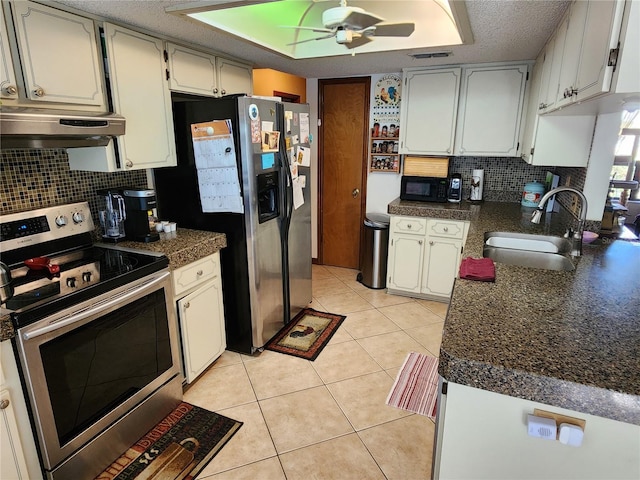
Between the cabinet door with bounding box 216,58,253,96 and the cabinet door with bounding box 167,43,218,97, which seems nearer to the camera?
the cabinet door with bounding box 167,43,218,97

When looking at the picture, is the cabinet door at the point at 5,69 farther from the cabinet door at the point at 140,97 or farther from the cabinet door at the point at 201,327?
the cabinet door at the point at 201,327

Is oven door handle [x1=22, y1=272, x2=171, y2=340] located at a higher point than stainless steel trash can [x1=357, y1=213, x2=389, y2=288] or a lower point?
higher

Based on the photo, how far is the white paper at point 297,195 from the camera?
2.90 m

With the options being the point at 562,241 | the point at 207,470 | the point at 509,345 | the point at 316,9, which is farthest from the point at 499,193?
the point at 207,470

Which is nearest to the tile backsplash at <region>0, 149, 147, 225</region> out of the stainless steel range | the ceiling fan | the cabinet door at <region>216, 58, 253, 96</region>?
the stainless steel range

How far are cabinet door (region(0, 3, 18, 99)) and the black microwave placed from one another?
10.0ft

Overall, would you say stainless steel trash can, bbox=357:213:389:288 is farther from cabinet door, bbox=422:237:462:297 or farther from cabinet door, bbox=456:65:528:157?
cabinet door, bbox=456:65:528:157

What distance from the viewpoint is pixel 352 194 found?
4.30 metres

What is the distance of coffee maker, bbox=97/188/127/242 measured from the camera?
2229mm

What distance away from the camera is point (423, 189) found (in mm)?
3693

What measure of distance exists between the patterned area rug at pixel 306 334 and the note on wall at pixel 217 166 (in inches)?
44.3

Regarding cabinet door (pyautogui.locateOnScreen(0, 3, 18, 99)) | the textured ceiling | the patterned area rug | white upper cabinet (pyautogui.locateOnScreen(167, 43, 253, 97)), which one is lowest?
the patterned area rug

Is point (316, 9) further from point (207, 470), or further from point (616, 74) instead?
point (207, 470)

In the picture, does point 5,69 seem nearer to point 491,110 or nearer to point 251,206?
point 251,206
